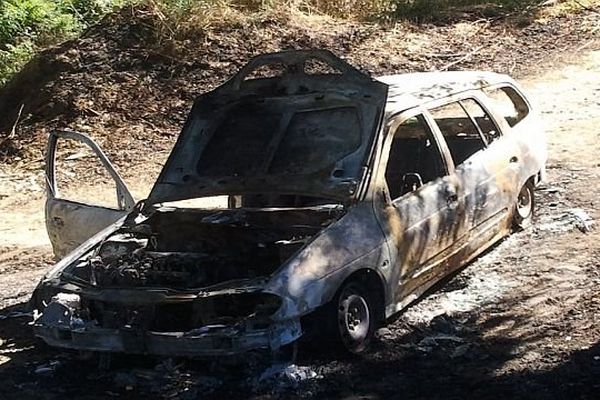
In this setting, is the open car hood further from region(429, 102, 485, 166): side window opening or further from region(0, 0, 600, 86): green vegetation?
region(0, 0, 600, 86): green vegetation

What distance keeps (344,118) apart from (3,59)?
11.6 m

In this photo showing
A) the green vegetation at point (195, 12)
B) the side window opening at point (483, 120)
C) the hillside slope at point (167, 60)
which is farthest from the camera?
the green vegetation at point (195, 12)

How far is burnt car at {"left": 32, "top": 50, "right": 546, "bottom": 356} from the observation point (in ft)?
20.1

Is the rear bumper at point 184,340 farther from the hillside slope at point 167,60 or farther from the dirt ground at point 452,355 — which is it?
the hillside slope at point 167,60

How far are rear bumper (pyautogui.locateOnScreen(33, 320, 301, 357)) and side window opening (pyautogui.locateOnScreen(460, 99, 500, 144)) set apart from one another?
9.81 ft

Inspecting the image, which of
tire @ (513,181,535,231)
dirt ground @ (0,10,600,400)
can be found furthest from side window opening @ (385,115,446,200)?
tire @ (513,181,535,231)

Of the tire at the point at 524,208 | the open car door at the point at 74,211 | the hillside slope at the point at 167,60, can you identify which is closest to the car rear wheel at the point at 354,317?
the open car door at the point at 74,211

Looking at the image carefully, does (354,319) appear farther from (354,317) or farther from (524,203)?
(524,203)

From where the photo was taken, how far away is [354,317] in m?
6.42

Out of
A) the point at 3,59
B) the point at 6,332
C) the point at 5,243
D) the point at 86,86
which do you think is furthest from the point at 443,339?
the point at 3,59

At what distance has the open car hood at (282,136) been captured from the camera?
7.00 meters

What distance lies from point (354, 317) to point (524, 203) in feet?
10.1

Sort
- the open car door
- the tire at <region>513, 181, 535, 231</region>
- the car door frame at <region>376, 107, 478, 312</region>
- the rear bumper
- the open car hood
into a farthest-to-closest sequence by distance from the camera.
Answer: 1. the tire at <region>513, 181, 535, 231</region>
2. the open car door
3. the open car hood
4. the car door frame at <region>376, 107, 478, 312</region>
5. the rear bumper

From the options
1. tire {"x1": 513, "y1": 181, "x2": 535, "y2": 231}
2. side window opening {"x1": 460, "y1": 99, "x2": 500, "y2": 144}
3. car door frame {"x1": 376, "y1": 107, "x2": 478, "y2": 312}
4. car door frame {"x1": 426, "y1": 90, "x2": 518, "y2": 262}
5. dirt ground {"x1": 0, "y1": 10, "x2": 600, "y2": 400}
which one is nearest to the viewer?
dirt ground {"x1": 0, "y1": 10, "x2": 600, "y2": 400}
